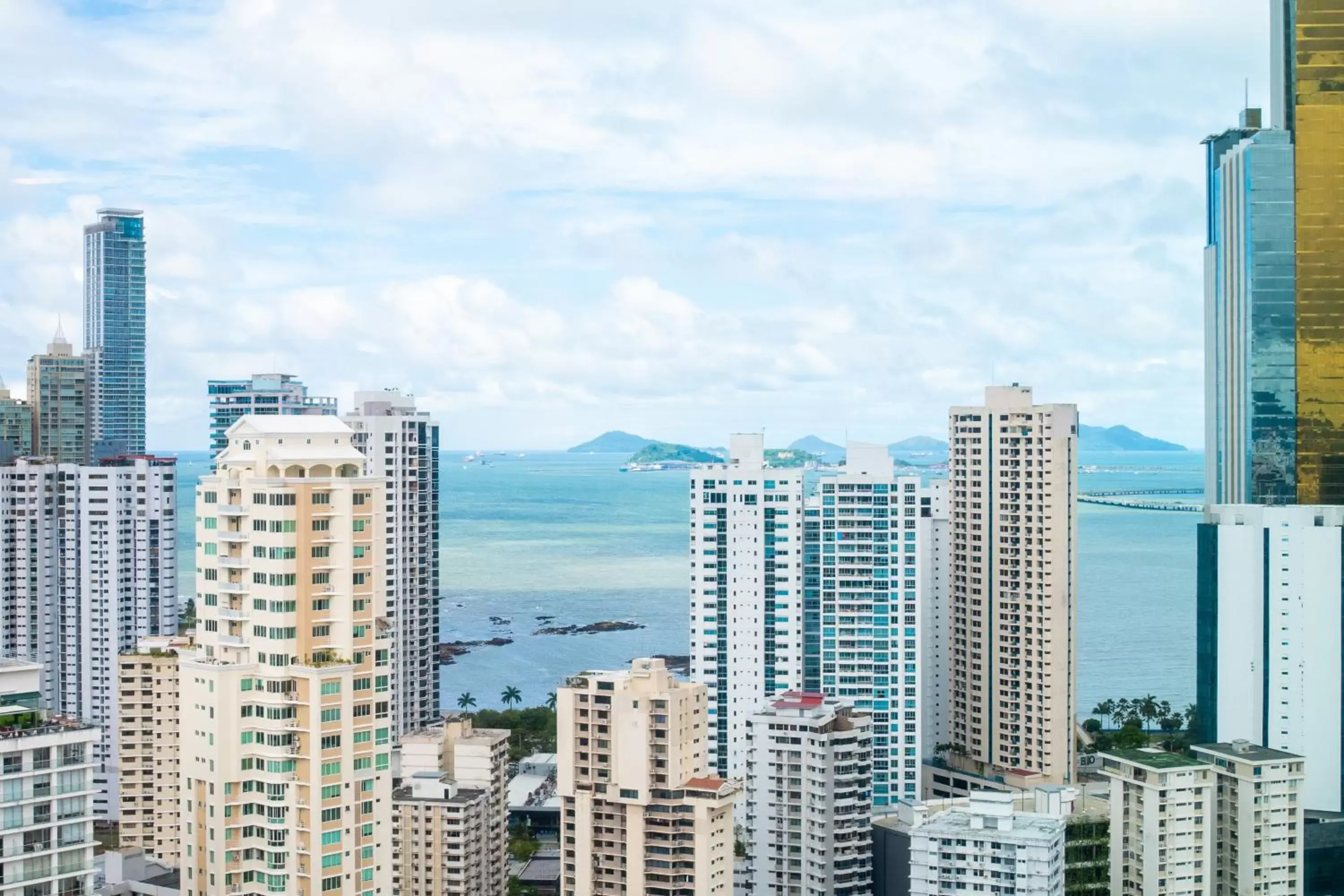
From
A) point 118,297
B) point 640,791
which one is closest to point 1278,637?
point 640,791

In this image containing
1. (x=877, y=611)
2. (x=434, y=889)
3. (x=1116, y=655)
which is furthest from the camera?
(x=1116, y=655)

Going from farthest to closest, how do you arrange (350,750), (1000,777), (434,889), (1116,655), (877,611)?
(1116,655), (1000,777), (877,611), (434,889), (350,750)

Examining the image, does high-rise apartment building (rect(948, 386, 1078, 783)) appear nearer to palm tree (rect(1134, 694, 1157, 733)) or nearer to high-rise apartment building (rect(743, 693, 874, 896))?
high-rise apartment building (rect(743, 693, 874, 896))

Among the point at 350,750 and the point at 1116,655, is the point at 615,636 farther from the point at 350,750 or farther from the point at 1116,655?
the point at 350,750

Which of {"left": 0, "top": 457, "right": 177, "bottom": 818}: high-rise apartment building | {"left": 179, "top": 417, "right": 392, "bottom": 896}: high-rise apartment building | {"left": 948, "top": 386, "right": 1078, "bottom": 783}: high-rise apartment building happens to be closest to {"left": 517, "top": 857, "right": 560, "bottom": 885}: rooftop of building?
{"left": 948, "top": 386, "right": 1078, "bottom": 783}: high-rise apartment building

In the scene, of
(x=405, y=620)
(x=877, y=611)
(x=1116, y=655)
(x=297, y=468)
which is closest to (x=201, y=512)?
(x=297, y=468)

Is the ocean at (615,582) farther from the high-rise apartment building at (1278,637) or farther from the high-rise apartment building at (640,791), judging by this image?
the high-rise apartment building at (640,791)
